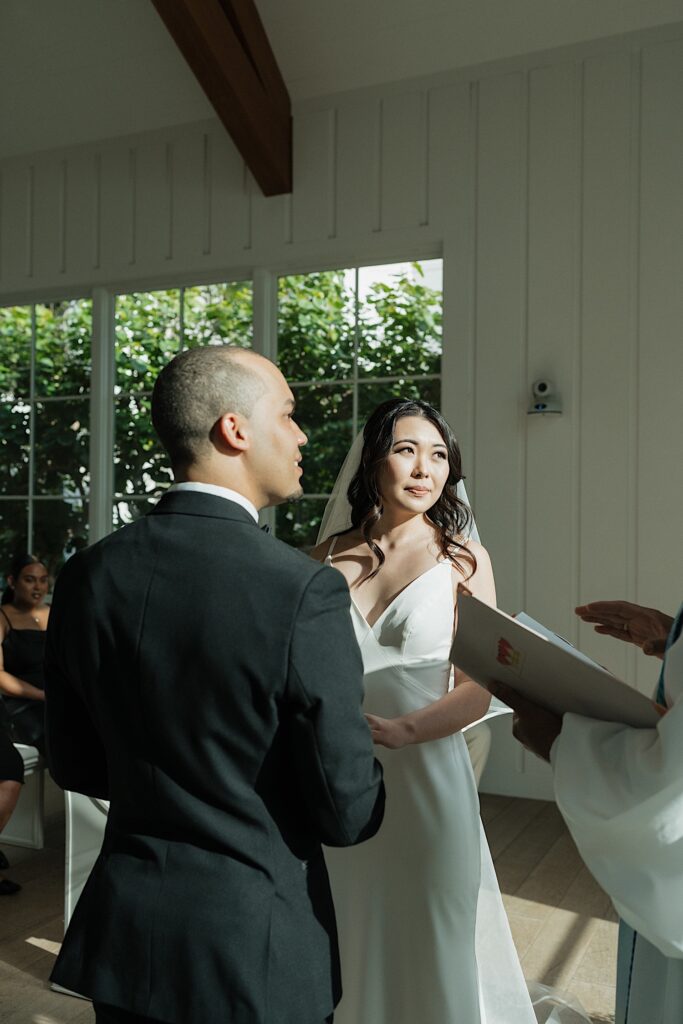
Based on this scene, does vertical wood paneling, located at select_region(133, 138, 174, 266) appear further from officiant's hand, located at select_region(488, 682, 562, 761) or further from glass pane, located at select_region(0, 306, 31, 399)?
officiant's hand, located at select_region(488, 682, 562, 761)

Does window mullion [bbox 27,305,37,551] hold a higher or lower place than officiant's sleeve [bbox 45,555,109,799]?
higher

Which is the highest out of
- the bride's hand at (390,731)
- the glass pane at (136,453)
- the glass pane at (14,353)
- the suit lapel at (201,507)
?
the glass pane at (14,353)

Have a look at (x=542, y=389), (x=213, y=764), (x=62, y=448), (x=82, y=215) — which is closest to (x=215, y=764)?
(x=213, y=764)

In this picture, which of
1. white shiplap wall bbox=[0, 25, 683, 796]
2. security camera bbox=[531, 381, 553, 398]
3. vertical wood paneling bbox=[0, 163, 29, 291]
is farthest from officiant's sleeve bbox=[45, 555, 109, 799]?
vertical wood paneling bbox=[0, 163, 29, 291]

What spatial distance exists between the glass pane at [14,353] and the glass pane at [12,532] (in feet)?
2.01

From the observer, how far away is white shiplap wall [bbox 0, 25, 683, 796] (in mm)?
4957

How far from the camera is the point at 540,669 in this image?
56.3 inches

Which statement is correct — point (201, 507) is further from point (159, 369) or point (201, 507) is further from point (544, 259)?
point (159, 369)

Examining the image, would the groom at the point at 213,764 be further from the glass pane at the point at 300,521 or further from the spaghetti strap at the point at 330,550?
the glass pane at the point at 300,521

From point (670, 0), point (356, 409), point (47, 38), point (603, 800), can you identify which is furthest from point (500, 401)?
point (603, 800)

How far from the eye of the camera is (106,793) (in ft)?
4.82

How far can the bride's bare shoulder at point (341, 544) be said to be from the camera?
2.46m

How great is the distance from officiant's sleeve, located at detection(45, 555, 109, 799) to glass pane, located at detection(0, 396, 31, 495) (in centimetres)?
563

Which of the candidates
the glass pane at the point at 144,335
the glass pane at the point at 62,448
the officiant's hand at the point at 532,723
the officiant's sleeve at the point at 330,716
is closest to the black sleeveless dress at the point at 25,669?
the glass pane at the point at 62,448
